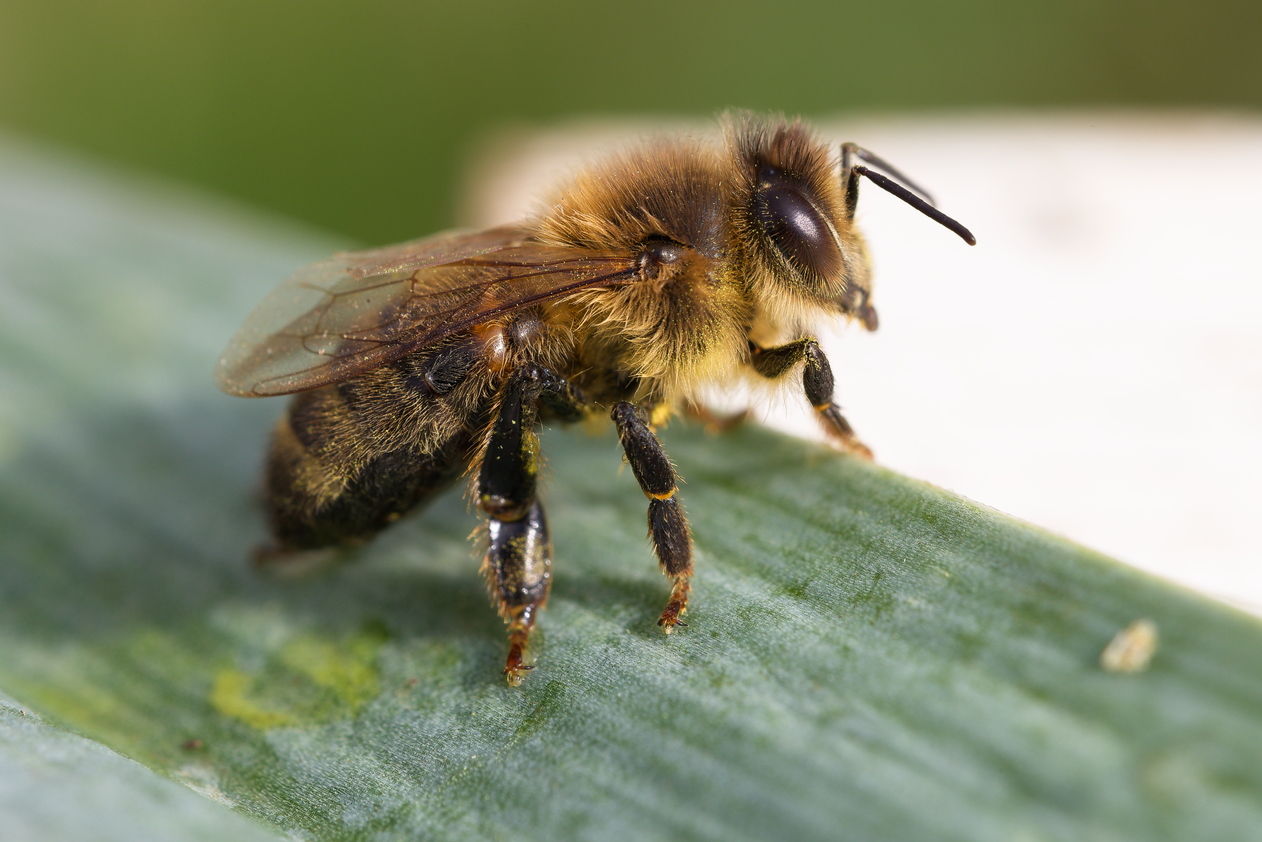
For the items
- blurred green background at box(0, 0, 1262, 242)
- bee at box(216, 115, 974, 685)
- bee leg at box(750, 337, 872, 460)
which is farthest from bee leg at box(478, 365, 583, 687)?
blurred green background at box(0, 0, 1262, 242)

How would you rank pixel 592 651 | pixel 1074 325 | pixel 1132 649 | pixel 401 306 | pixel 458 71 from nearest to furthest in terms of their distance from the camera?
pixel 1132 649 → pixel 592 651 → pixel 401 306 → pixel 1074 325 → pixel 458 71

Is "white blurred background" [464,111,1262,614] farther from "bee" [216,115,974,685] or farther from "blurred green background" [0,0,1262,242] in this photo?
"blurred green background" [0,0,1262,242]

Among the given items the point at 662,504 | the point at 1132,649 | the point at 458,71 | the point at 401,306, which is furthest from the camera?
the point at 458,71

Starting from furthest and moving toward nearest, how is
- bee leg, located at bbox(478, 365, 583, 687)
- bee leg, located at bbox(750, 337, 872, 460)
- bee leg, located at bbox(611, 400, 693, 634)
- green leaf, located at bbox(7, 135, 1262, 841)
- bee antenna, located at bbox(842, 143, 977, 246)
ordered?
bee leg, located at bbox(750, 337, 872, 460) → bee antenna, located at bbox(842, 143, 977, 246) → bee leg, located at bbox(478, 365, 583, 687) → bee leg, located at bbox(611, 400, 693, 634) → green leaf, located at bbox(7, 135, 1262, 841)

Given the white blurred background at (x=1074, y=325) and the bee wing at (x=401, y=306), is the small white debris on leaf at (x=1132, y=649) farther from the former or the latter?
the bee wing at (x=401, y=306)

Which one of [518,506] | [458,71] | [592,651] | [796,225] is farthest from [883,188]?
[458,71]

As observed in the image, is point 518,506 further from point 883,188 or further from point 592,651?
point 883,188

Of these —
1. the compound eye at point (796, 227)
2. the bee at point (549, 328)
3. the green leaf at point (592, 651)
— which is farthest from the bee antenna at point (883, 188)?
the green leaf at point (592, 651)
